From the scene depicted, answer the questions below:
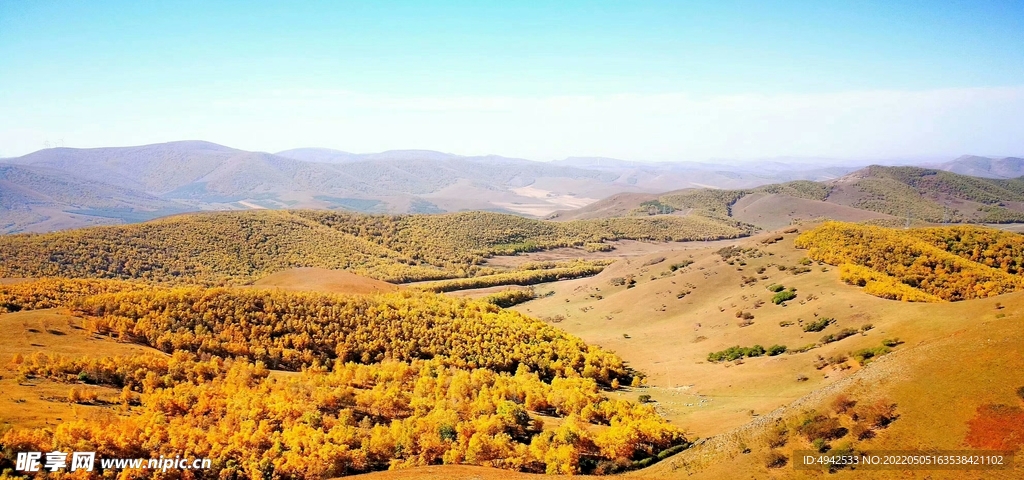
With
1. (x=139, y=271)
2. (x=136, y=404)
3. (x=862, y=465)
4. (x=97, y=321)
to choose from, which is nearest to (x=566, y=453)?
(x=862, y=465)

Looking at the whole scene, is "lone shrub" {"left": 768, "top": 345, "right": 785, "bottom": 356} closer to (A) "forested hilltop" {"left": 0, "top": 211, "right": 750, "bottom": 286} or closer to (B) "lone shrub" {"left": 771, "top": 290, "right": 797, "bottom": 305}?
(B) "lone shrub" {"left": 771, "top": 290, "right": 797, "bottom": 305}

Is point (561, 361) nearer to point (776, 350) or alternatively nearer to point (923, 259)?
point (776, 350)

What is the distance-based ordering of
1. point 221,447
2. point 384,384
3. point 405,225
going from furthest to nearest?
1. point 405,225
2. point 384,384
3. point 221,447

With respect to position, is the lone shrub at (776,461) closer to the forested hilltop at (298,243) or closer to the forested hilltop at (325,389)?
the forested hilltop at (325,389)

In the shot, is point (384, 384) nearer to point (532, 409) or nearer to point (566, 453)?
point (532, 409)

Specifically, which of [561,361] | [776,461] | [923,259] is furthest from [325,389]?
[923,259]

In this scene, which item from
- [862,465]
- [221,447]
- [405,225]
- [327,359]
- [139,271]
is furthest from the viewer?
[405,225]

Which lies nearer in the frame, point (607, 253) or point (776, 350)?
point (776, 350)

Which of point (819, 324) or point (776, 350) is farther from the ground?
point (819, 324)

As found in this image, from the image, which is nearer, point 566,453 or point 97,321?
point 566,453
